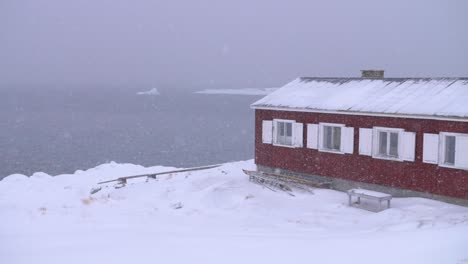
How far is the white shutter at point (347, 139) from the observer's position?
69.9 ft

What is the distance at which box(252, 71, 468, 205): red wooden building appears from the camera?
1834 cm

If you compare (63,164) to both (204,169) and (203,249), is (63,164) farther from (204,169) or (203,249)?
(203,249)

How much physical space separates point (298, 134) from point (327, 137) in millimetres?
1411

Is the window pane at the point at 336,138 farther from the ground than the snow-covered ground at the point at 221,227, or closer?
farther from the ground

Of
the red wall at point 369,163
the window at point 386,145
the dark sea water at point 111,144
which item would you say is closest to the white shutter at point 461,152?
the red wall at point 369,163

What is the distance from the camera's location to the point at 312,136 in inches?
900

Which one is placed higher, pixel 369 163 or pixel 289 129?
pixel 289 129

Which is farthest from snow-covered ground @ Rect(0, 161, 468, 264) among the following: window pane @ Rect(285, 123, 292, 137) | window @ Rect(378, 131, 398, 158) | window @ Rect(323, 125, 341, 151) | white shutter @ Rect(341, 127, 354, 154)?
window pane @ Rect(285, 123, 292, 137)

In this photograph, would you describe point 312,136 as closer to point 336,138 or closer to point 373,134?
point 336,138

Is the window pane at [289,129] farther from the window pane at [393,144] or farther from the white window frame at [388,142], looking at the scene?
the white window frame at [388,142]

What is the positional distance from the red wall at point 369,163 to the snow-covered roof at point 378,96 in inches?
13.8

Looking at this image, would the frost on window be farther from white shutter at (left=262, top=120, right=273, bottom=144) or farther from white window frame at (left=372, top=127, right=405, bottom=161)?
A: white window frame at (left=372, top=127, right=405, bottom=161)

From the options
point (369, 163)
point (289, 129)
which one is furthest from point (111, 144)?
point (369, 163)

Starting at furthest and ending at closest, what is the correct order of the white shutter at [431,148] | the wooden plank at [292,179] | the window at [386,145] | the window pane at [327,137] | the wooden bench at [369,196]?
1. the window pane at [327,137]
2. the wooden plank at [292,179]
3. the window at [386,145]
4. the white shutter at [431,148]
5. the wooden bench at [369,196]
